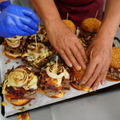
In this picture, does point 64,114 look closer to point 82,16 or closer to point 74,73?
point 74,73

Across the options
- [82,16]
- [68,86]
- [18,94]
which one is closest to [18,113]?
[18,94]

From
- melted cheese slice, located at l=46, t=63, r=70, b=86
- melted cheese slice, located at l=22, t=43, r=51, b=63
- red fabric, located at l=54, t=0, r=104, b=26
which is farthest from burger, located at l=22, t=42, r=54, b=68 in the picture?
red fabric, located at l=54, t=0, r=104, b=26

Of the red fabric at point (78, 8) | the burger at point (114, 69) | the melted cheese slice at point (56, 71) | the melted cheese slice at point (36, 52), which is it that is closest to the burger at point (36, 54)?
the melted cheese slice at point (36, 52)

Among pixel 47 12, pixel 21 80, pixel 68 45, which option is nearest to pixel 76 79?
pixel 68 45

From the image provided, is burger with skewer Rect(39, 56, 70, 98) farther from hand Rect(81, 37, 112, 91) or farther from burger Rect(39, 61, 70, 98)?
hand Rect(81, 37, 112, 91)

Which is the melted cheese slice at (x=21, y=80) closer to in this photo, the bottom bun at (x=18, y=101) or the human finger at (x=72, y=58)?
the bottom bun at (x=18, y=101)

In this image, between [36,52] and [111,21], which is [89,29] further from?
[36,52]
